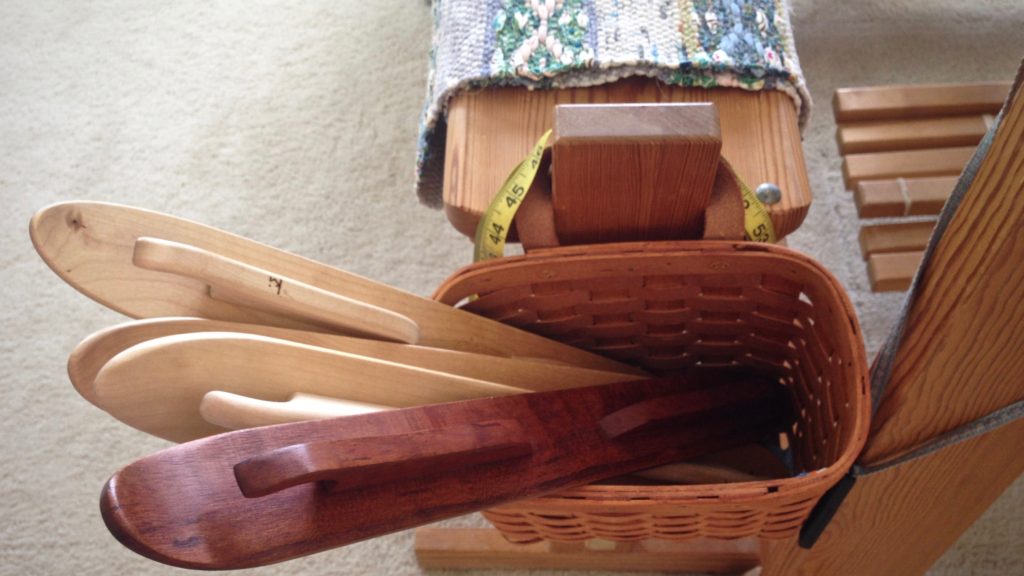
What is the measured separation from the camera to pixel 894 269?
816 mm

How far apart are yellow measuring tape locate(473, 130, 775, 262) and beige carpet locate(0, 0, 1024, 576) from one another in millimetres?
445

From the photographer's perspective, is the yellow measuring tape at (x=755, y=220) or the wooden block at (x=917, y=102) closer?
the yellow measuring tape at (x=755, y=220)

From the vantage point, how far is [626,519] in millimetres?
523

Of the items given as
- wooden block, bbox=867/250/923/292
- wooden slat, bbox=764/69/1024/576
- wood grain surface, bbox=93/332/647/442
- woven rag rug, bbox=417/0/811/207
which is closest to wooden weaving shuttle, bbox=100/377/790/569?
wood grain surface, bbox=93/332/647/442

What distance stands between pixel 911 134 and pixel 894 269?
0.46 ft

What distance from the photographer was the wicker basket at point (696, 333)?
0.50 m

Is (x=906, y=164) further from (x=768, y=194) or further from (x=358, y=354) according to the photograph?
(x=358, y=354)

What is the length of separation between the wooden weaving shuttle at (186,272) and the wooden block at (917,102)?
21.4 inches

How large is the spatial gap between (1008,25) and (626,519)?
1096 millimetres

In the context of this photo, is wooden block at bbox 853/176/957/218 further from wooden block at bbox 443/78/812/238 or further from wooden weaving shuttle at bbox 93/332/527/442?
wooden weaving shuttle at bbox 93/332/527/442

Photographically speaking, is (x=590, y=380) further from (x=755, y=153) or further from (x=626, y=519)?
(x=755, y=153)

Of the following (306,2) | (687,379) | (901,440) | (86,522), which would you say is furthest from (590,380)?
(306,2)

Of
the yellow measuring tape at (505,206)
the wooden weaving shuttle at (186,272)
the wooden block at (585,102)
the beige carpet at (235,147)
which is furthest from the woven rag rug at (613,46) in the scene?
the beige carpet at (235,147)

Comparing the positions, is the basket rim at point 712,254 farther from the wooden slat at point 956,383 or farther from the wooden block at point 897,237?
the wooden block at point 897,237
